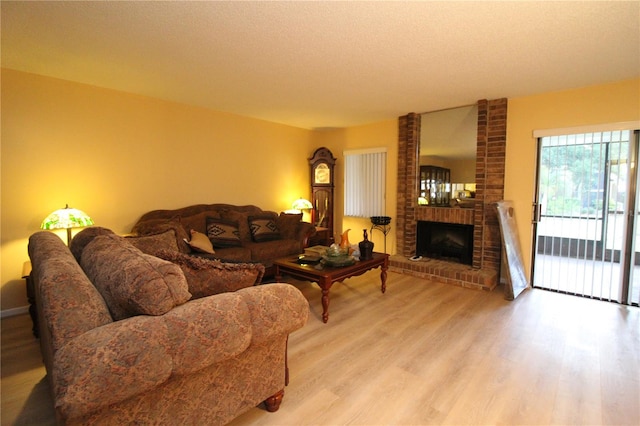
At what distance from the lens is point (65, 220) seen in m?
2.93

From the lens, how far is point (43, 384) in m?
1.99

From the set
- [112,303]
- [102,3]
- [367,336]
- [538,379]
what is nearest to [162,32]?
[102,3]

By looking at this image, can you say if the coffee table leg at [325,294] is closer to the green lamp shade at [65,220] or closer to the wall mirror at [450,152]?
the green lamp shade at [65,220]

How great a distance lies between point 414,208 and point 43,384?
4.56 metres

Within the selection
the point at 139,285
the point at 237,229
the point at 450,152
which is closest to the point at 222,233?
the point at 237,229

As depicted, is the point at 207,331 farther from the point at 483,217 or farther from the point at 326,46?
the point at 483,217

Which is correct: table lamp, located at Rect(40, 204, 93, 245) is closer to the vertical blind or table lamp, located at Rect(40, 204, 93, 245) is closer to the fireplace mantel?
the vertical blind

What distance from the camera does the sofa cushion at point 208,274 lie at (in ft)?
4.90

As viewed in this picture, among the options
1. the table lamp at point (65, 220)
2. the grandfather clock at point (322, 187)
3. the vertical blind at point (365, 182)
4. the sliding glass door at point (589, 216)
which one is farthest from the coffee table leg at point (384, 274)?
the table lamp at point (65, 220)

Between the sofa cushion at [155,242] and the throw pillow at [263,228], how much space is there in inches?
49.9

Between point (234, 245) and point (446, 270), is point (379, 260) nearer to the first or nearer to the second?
point (446, 270)

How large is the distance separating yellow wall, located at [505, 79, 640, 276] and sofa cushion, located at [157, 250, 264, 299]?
3.81 metres

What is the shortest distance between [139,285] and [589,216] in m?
Result: 4.42

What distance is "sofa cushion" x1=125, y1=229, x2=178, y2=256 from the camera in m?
2.77
